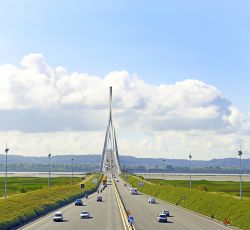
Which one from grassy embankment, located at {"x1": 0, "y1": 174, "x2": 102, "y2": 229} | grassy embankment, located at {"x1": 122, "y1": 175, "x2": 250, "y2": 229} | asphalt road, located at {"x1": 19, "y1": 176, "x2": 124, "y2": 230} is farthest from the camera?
grassy embankment, located at {"x1": 122, "y1": 175, "x2": 250, "y2": 229}

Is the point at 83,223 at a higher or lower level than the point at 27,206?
lower

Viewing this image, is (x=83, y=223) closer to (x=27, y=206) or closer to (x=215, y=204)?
(x=27, y=206)

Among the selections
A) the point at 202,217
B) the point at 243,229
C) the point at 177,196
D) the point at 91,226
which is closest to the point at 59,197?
the point at 177,196

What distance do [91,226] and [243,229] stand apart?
2192cm

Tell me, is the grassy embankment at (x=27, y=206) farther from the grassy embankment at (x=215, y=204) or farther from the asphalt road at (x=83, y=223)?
the grassy embankment at (x=215, y=204)

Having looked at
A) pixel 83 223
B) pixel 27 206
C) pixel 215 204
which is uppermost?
pixel 215 204

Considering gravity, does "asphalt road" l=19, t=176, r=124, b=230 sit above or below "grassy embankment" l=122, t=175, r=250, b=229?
below

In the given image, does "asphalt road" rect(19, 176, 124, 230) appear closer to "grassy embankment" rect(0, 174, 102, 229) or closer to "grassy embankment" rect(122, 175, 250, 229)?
"grassy embankment" rect(0, 174, 102, 229)

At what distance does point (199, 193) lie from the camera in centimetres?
12212

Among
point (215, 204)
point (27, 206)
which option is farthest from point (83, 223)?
point (215, 204)

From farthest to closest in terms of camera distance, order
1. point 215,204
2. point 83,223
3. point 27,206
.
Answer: point 215,204 → point 27,206 → point 83,223

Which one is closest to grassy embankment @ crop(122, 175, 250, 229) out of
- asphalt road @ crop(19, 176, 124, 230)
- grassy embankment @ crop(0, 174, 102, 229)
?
asphalt road @ crop(19, 176, 124, 230)

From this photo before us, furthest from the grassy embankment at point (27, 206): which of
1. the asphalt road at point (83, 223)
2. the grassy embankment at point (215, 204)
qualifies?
the grassy embankment at point (215, 204)

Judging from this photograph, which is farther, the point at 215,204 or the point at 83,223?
the point at 215,204
